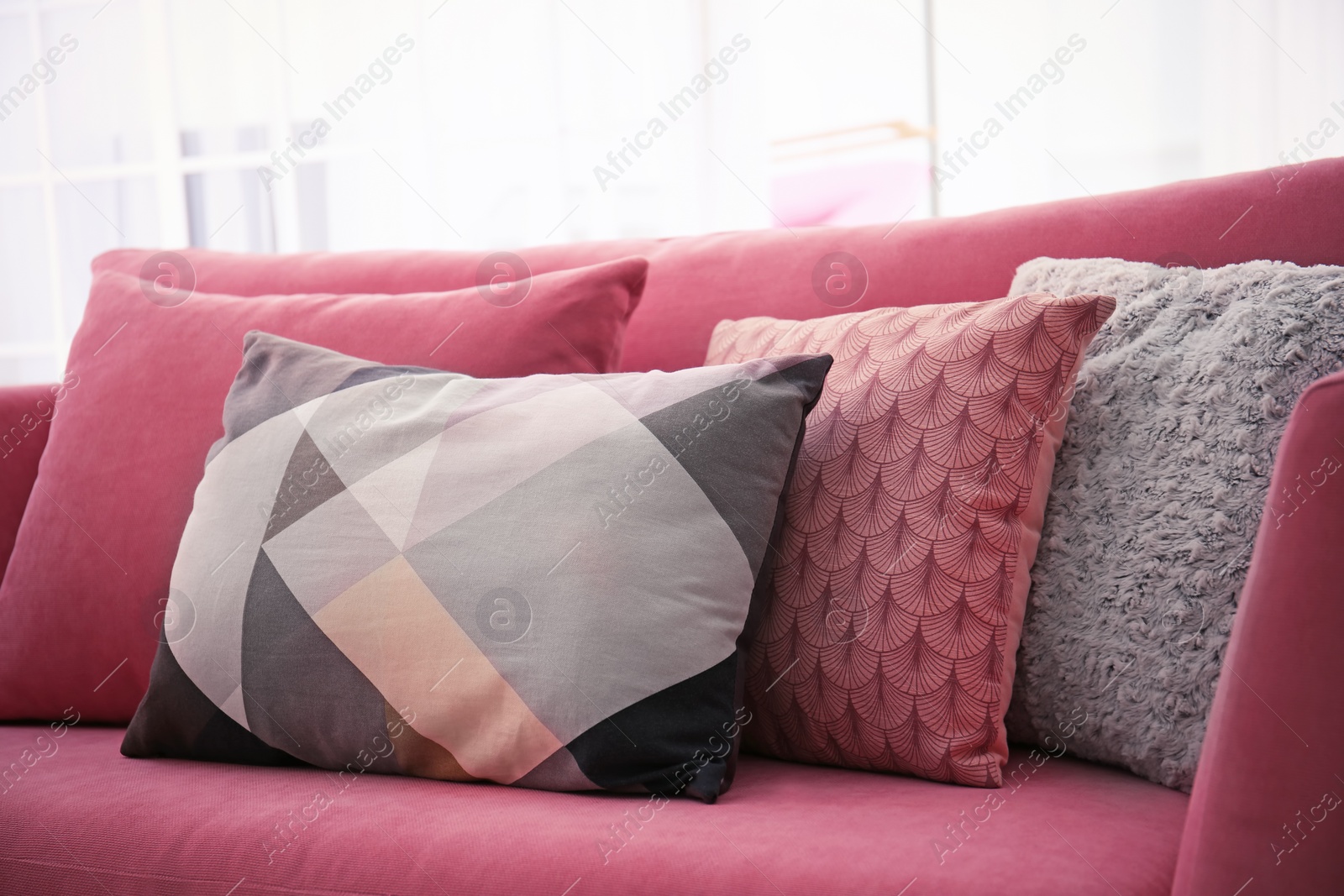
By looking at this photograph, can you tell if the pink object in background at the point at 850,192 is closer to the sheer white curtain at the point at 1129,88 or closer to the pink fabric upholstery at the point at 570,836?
the sheer white curtain at the point at 1129,88

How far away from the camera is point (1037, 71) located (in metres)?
2.02

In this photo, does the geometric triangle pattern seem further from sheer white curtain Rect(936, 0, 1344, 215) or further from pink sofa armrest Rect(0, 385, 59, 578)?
sheer white curtain Rect(936, 0, 1344, 215)

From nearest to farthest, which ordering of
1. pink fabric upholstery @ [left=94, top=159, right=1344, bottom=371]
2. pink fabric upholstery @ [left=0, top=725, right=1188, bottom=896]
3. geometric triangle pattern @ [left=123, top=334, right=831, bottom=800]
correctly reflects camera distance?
pink fabric upholstery @ [left=0, top=725, right=1188, bottom=896], geometric triangle pattern @ [left=123, top=334, right=831, bottom=800], pink fabric upholstery @ [left=94, top=159, right=1344, bottom=371]

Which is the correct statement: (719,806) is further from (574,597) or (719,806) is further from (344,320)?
(344,320)

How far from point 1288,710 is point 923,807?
0.28 meters

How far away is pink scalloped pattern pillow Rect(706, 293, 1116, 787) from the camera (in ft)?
2.55

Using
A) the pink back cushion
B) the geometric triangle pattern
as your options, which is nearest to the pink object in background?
the pink back cushion

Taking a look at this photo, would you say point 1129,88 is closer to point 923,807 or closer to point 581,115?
point 581,115

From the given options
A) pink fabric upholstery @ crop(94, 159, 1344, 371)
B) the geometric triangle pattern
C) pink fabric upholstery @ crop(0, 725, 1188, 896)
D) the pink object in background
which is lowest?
pink fabric upholstery @ crop(0, 725, 1188, 896)

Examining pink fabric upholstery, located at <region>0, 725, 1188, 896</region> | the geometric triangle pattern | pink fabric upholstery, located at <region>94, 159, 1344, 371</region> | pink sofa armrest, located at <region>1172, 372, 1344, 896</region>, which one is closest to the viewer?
pink sofa armrest, located at <region>1172, 372, 1344, 896</region>

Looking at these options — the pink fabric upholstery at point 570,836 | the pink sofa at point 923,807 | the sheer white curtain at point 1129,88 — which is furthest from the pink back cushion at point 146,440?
the sheer white curtain at point 1129,88

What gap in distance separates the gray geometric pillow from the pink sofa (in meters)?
0.06

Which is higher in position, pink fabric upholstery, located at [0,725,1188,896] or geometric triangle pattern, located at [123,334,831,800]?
geometric triangle pattern, located at [123,334,831,800]

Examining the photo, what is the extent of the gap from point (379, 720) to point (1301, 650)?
0.68 m
